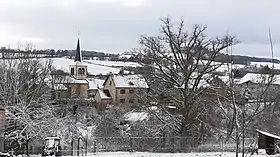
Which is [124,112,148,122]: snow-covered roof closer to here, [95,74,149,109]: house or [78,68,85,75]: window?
[95,74,149,109]: house

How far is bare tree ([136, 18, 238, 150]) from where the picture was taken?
34.6 m

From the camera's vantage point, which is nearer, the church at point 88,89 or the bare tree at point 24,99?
the bare tree at point 24,99

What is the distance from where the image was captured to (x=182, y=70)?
35344 mm

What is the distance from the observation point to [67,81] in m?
73.3

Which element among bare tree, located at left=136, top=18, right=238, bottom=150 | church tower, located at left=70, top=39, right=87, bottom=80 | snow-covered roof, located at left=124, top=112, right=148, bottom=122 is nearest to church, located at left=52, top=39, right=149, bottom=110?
church tower, located at left=70, top=39, right=87, bottom=80

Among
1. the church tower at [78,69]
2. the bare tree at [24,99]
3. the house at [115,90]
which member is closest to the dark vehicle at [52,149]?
the bare tree at [24,99]

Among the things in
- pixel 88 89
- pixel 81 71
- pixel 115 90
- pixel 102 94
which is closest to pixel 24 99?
pixel 102 94

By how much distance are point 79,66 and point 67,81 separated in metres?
19.5

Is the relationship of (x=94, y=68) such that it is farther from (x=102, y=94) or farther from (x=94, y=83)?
(x=102, y=94)

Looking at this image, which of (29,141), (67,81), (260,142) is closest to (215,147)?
(260,142)

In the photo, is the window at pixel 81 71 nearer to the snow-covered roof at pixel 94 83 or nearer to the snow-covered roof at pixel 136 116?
the snow-covered roof at pixel 94 83

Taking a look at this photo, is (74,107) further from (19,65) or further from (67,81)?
(67,81)

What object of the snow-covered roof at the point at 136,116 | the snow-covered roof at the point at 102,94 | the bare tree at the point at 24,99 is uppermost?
the bare tree at the point at 24,99

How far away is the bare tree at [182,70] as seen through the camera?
34625mm
